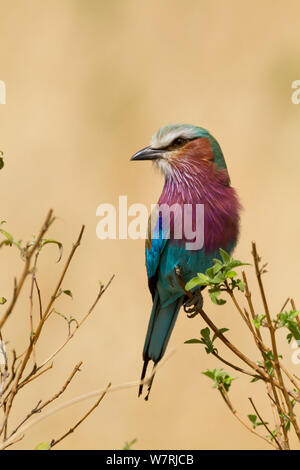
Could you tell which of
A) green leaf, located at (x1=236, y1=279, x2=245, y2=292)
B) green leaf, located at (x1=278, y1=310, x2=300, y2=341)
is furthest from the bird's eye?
green leaf, located at (x1=278, y1=310, x2=300, y2=341)

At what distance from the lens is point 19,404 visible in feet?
17.1

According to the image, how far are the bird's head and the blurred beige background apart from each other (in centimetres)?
221

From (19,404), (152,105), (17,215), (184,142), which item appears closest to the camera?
(184,142)

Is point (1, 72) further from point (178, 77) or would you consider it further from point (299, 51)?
point (299, 51)

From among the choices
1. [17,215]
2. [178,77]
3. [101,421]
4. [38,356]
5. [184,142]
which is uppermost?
[178,77]

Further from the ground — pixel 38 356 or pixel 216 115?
pixel 216 115

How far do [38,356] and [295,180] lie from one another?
7.52ft

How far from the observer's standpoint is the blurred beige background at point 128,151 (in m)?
5.29

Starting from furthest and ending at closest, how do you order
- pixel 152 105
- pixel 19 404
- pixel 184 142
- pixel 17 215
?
1. pixel 152 105
2. pixel 17 215
3. pixel 19 404
4. pixel 184 142

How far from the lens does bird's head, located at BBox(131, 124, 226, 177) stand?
9.59 ft

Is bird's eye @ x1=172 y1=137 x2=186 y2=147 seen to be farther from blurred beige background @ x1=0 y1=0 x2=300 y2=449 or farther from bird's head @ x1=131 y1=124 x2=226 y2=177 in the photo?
blurred beige background @ x1=0 y1=0 x2=300 y2=449

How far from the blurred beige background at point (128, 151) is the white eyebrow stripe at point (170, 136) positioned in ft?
7.34

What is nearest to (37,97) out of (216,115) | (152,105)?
(152,105)

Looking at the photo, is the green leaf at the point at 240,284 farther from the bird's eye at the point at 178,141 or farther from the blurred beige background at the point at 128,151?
the blurred beige background at the point at 128,151
